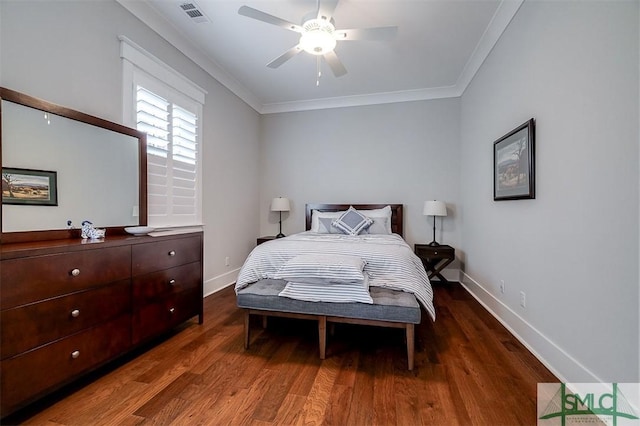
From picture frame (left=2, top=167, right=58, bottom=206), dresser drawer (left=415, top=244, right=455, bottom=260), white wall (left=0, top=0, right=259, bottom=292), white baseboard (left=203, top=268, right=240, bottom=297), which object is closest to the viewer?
picture frame (left=2, top=167, right=58, bottom=206)

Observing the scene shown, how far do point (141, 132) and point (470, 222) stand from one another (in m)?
3.96

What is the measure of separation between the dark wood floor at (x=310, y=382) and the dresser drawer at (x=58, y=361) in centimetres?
16

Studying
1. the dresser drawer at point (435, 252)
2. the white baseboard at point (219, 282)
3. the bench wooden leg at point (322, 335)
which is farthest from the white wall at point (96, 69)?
the dresser drawer at point (435, 252)

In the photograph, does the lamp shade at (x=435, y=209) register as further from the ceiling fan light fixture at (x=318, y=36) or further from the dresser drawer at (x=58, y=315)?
the dresser drawer at (x=58, y=315)

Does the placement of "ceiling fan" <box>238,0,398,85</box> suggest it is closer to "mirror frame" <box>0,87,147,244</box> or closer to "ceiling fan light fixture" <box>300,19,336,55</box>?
"ceiling fan light fixture" <box>300,19,336,55</box>

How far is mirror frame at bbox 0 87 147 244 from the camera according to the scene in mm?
1636

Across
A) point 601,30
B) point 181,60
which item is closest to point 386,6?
point 601,30

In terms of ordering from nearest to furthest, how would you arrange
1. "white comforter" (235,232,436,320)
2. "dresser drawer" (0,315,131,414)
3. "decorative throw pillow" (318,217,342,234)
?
"dresser drawer" (0,315,131,414), "white comforter" (235,232,436,320), "decorative throw pillow" (318,217,342,234)

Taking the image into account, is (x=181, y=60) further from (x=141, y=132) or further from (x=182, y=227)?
(x=182, y=227)

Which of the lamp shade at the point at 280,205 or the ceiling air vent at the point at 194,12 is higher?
the ceiling air vent at the point at 194,12

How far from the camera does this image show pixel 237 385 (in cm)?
175

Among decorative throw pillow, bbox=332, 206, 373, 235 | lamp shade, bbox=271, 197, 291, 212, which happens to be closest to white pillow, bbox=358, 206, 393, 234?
decorative throw pillow, bbox=332, 206, 373, 235

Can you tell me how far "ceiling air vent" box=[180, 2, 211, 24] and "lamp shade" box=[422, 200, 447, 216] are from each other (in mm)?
3491

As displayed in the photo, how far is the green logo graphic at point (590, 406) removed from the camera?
4.41 ft
